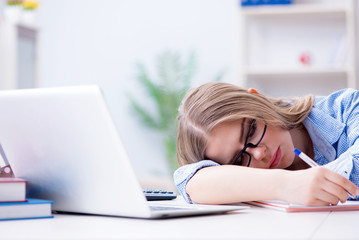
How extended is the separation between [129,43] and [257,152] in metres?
3.87

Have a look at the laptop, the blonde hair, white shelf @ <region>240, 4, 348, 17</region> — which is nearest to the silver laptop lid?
the laptop

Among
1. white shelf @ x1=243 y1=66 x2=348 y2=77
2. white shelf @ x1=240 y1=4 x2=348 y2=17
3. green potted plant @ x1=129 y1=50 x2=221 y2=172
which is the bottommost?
green potted plant @ x1=129 y1=50 x2=221 y2=172

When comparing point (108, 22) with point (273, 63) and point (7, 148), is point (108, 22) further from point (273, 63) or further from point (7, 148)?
point (7, 148)

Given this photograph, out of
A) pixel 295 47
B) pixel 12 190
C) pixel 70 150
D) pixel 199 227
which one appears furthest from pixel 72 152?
pixel 295 47

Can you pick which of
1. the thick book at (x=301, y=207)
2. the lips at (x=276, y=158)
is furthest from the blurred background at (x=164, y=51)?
the thick book at (x=301, y=207)

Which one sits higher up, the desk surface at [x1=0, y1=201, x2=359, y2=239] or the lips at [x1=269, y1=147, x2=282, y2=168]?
the desk surface at [x1=0, y1=201, x2=359, y2=239]

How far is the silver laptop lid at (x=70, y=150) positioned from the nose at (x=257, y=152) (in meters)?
0.53

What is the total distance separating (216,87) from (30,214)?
0.66 metres

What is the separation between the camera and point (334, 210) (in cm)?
102

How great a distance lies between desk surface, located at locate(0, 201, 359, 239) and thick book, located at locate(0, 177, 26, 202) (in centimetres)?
6

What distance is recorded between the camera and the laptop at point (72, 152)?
2.70 ft

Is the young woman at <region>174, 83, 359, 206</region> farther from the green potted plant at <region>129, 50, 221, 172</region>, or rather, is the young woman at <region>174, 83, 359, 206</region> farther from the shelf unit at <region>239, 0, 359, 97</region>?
the green potted plant at <region>129, 50, 221, 172</region>

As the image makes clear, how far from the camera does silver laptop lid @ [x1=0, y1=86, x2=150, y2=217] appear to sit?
32.4 inches

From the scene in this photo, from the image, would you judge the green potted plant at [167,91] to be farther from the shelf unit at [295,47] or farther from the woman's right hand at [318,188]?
the woman's right hand at [318,188]
